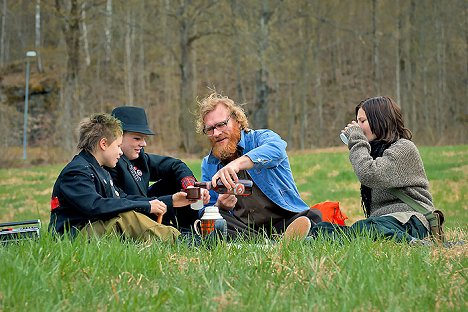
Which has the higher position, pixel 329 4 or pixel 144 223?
pixel 329 4

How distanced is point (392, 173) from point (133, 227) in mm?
1956

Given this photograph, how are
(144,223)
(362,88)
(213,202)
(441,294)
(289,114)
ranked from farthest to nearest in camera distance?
(362,88), (289,114), (213,202), (144,223), (441,294)

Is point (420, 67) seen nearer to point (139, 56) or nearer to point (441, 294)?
point (139, 56)

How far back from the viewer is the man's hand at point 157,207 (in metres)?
5.55

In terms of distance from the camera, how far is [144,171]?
672 centimetres

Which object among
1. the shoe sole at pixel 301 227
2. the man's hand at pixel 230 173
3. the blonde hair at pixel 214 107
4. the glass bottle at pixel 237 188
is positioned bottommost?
the shoe sole at pixel 301 227

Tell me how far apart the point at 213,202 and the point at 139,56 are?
38463 mm

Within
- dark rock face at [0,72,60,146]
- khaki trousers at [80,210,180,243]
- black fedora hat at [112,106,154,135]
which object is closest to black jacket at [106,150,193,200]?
black fedora hat at [112,106,154,135]

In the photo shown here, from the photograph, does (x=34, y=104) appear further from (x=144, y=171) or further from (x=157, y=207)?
(x=157, y=207)

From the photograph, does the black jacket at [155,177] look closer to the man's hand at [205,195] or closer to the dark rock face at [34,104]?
the man's hand at [205,195]

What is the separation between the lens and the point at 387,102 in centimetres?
601

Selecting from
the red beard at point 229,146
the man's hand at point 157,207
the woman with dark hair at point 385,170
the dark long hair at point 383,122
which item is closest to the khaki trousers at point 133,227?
the man's hand at point 157,207

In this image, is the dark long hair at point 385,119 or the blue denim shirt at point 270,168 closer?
the dark long hair at point 385,119

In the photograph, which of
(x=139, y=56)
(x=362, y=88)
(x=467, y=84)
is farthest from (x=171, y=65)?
(x=467, y=84)
